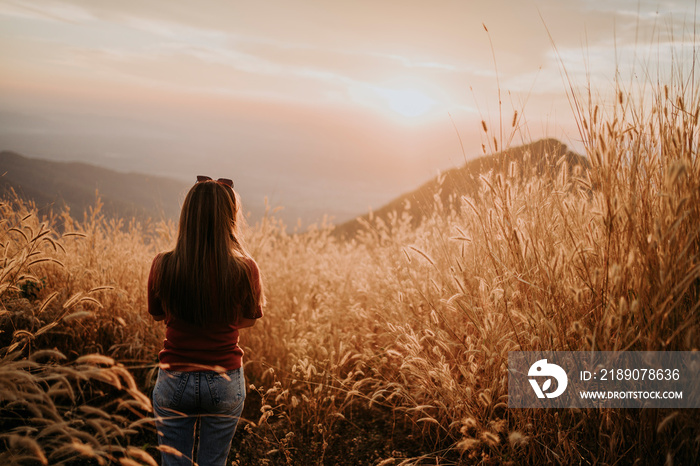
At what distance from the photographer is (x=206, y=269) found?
2006 mm

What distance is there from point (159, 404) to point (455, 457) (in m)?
1.76

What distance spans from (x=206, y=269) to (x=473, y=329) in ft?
6.09

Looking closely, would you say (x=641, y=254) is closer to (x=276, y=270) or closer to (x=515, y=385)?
(x=515, y=385)

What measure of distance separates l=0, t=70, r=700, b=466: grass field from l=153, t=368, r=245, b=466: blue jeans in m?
0.19

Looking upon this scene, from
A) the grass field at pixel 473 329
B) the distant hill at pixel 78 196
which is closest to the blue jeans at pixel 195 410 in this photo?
the grass field at pixel 473 329

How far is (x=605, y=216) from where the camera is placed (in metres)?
1.99

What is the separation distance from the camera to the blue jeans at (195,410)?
1924 millimetres

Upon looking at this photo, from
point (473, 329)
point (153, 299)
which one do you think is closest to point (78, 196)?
point (153, 299)

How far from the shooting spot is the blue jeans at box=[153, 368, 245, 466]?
1.92 metres

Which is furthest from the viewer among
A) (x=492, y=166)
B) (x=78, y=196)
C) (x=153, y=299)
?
(x=78, y=196)

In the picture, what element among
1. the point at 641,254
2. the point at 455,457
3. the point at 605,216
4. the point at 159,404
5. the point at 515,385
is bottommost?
the point at 455,457

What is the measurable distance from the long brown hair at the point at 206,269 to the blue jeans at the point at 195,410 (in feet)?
0.95

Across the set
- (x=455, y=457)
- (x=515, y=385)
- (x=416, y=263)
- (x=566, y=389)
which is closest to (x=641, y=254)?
(x=566, y=389)

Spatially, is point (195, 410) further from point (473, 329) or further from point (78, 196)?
point (78, 196)
